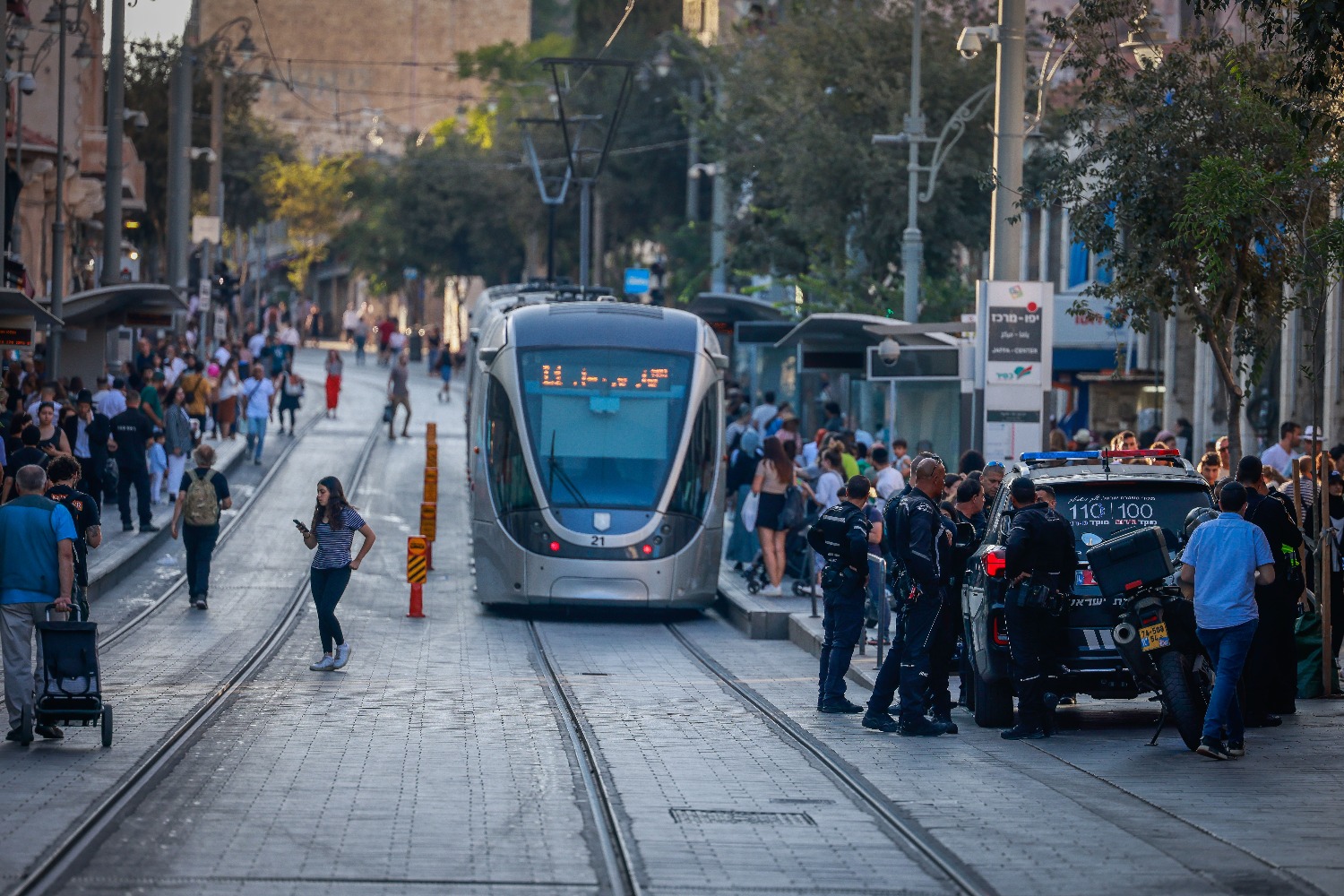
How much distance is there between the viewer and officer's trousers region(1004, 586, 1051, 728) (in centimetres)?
1292

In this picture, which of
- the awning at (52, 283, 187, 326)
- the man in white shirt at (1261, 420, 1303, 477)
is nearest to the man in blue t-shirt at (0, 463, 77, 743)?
the man in white shirt at (1261, 420, 1303, 477)

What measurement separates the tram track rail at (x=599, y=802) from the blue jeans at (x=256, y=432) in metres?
20.6

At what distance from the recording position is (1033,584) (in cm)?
1276

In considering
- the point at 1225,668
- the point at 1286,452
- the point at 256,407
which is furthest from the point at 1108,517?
the point at 256,407

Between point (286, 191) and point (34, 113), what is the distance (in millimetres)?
51388

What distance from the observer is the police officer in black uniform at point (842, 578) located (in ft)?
45.5

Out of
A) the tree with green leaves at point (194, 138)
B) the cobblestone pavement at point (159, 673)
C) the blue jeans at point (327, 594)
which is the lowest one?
the cobblestone pavement at point (159, 673)

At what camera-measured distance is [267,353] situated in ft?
161

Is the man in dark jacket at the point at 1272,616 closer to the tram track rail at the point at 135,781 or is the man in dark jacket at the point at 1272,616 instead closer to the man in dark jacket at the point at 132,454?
the tram track rail at the point at 135,781

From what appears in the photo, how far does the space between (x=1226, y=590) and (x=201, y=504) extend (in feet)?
38.0

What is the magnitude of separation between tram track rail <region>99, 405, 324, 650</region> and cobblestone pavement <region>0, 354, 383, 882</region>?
12 centimetres

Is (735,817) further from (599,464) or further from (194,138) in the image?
(194,138)

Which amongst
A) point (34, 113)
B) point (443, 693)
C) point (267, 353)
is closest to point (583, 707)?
point (443, 693)

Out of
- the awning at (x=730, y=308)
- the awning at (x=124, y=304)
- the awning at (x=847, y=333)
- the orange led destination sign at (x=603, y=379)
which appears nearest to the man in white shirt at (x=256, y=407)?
the awning at (x=124, y=304)
